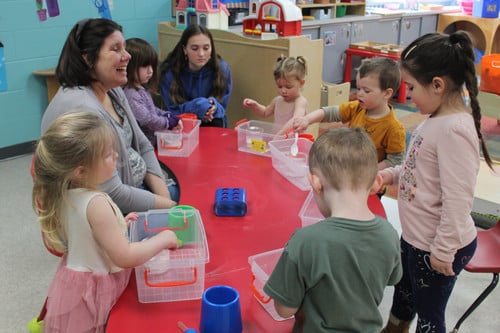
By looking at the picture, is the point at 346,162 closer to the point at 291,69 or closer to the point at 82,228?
the point at 82,228

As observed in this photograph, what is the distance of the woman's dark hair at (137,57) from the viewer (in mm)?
2553

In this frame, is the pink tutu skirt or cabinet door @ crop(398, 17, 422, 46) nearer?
the pink tutu skirt

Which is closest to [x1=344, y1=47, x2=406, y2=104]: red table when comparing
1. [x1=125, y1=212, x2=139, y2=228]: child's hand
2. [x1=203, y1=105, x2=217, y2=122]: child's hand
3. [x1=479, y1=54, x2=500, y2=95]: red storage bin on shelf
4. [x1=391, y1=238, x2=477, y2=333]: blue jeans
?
[x1=479, y1=54, x2=500, y2=95]: red storage bin on shelf

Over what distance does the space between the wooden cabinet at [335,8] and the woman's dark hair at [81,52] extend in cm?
409

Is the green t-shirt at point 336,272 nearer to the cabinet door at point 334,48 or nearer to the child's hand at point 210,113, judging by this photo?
the child's hand at point 210,113

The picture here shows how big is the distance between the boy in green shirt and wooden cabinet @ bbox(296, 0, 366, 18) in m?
4.87

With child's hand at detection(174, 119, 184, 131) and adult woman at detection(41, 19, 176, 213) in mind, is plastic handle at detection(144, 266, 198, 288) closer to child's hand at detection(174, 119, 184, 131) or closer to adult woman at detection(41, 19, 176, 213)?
adult woman at detection(41, 19, 176, 213)

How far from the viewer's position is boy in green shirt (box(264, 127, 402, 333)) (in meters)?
1.02

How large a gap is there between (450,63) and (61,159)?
1166 mm

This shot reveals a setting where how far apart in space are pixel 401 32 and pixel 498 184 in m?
3.71

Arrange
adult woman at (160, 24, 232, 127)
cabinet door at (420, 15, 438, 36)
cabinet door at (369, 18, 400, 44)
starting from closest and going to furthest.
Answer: adult woman at (160, 24, 232, 127), cabinet door at (369, 18, 400, 44), cabinet door at (420, 15, 438, 36)

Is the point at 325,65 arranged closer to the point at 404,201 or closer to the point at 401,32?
the point at 401,32

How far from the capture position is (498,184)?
12.5 feet

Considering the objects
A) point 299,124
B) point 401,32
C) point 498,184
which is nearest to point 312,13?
point 401,32
